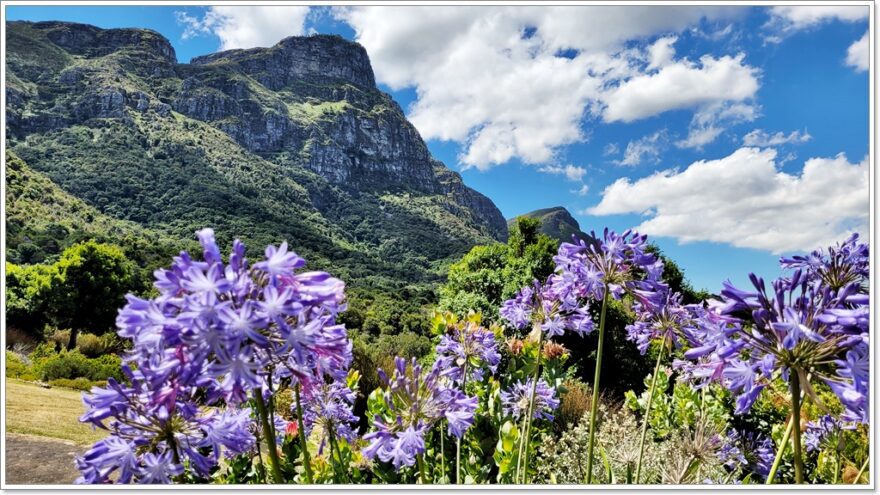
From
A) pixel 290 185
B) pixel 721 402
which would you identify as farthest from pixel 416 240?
pixel 721 402

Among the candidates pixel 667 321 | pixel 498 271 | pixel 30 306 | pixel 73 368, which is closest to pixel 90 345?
pixel 30 306

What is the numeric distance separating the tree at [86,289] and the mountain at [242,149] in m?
8.87

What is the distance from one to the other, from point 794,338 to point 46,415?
27.4 ft

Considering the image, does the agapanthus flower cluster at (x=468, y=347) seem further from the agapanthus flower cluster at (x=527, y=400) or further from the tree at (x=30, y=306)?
the tree at (x=30, y=306)

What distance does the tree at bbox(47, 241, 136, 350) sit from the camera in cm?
2142

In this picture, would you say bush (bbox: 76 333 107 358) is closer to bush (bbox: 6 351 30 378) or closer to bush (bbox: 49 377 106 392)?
bush (bbox: 6 351 30 378)

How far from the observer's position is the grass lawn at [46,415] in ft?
18.6

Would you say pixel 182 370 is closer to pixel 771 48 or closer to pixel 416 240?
pixel 771 48

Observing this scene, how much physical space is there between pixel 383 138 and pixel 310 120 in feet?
93.7

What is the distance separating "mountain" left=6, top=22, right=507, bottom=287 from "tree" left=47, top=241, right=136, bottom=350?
8.87 m

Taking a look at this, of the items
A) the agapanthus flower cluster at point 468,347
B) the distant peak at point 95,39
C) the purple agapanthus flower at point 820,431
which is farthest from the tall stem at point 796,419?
the distant peak at point 95,39

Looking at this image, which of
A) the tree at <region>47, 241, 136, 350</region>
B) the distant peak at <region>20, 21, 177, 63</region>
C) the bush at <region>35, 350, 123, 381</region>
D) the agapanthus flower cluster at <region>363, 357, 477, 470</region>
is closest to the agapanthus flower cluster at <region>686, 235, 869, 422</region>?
the agapanthus flower cluster at <region>363, 357, 477, 470</region>

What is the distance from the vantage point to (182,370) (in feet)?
3.91
